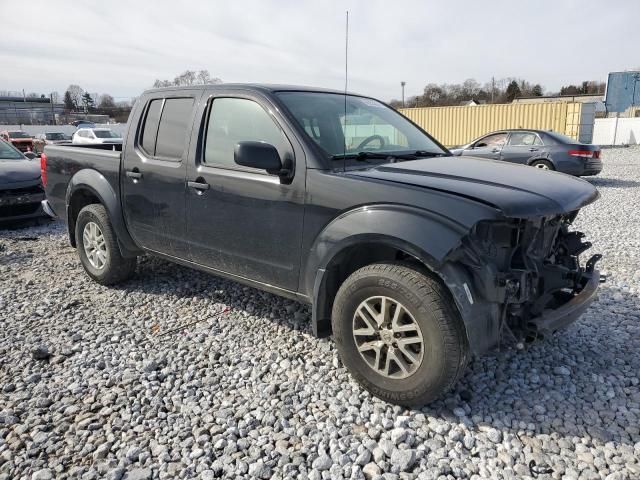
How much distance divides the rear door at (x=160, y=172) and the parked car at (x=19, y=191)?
4.12 metres

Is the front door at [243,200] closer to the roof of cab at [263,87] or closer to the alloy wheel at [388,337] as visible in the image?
the roof of cab at [263,87]

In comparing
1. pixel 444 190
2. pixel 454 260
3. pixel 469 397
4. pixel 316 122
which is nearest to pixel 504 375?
pixel 469 397

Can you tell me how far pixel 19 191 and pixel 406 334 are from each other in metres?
7.14

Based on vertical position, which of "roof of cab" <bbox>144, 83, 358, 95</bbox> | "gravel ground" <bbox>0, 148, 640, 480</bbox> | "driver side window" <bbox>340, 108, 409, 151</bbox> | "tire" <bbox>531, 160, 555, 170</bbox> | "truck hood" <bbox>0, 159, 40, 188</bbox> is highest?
"roof of cab" <bbox>144, 83, 358, 95</bbox>

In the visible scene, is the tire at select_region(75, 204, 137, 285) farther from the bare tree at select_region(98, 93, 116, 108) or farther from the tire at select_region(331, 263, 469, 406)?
the bare tree at select_region(98, 93, 116, 108)

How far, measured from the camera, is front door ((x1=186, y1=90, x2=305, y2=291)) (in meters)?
3.37

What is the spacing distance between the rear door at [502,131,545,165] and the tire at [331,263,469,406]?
1026 cm

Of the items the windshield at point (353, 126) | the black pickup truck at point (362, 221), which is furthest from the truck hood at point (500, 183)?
the windshield at point (353, 126)

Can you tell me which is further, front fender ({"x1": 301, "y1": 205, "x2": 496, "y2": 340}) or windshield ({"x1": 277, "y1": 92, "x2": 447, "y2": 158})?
windshield ({"x1": 277, "y1": 92, "x2": 447, "y2": 158})

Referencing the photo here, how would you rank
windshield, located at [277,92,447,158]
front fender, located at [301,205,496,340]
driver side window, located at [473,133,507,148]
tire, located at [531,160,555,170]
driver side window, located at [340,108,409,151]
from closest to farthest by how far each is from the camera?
1. front fender, located at [301,205,496,340]
2. windshield, located at [277,92,447,158]
3. driver side window, located at [340,108,409,151]
4. tire, located at [531,160,555,170]
5. driver side window, located at [473,133,507,148]

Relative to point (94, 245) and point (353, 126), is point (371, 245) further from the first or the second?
point (94, 245)

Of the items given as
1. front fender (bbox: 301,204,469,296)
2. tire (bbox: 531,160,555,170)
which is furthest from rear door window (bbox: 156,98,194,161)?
tire (bbox: 531,160,555,170)

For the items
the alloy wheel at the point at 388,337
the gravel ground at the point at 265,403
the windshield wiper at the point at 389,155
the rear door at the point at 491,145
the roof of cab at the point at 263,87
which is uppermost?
the roof of cab at the point at 263,87

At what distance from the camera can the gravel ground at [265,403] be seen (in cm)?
255
